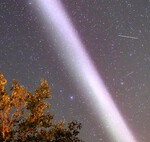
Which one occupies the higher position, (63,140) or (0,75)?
(0,75)

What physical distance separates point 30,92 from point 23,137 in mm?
3099

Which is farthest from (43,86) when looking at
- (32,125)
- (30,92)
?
(32,125)

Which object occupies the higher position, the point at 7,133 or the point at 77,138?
the point at 77,138

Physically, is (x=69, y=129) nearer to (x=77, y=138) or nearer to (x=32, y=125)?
(x=77, y=138)

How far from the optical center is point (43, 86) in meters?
22.9

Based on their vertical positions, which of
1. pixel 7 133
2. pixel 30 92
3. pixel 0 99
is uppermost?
pixel 30 92

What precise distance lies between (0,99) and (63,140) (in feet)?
16.0

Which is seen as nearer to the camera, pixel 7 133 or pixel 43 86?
pixel 7 133

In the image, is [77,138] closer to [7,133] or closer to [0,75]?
[7,133]

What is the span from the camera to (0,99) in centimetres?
2166

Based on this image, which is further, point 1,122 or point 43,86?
point 43,86

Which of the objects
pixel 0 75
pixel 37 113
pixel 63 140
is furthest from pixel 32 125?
pixel 0 75

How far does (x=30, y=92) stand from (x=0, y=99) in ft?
6.79

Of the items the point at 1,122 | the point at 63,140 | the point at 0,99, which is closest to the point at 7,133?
the point at 1,122
